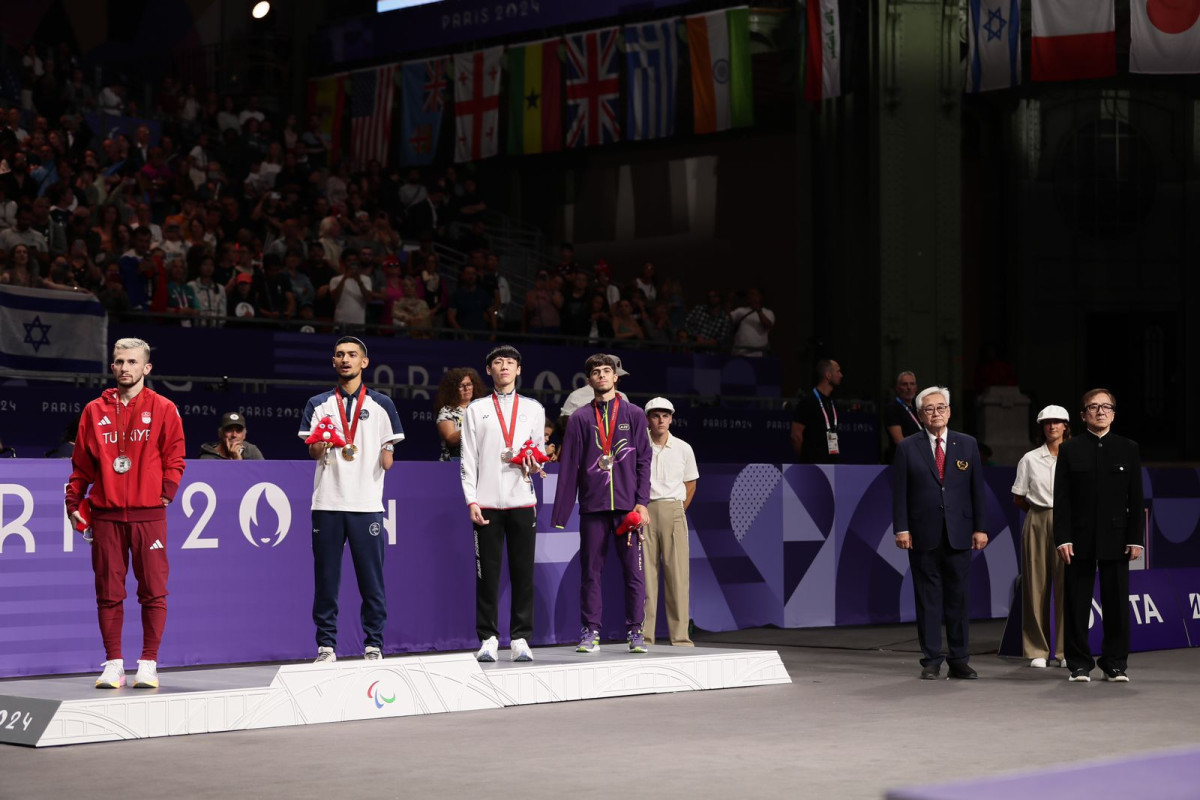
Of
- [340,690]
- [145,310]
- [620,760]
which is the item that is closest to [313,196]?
[145,310]

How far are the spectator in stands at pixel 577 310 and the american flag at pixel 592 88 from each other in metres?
4.29

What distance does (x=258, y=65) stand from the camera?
32.9 m

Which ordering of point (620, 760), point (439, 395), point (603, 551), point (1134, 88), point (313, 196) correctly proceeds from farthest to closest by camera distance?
point (1134, 88) < point (313, 196) < point (439, 395) < point (603, 551) < point (620, 760)

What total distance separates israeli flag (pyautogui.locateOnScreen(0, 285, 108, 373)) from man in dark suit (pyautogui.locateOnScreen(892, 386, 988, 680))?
27.7 ft

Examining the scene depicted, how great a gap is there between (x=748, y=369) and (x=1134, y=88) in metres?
12.6

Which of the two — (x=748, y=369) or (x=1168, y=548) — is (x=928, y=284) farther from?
(x=1168, y=548)

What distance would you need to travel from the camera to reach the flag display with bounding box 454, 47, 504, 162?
28.5m

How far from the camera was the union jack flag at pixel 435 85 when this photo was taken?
2950 centimetres

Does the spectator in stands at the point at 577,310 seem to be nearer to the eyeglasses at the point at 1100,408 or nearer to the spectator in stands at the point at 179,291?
the spectator in stands at the point at 179,291

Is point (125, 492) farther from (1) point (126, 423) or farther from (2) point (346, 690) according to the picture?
(2) point (346, 690)

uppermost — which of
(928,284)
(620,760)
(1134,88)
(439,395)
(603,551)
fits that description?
(1134,88)

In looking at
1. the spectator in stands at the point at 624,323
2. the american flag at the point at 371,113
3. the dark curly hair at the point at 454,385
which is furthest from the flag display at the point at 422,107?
the dark curly hair at the point at 454,385

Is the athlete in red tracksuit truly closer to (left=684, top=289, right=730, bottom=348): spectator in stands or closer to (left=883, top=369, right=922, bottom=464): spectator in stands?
(left=883, top=369, right=922, bottom=464): spectator in stands

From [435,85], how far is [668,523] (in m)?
17.1
